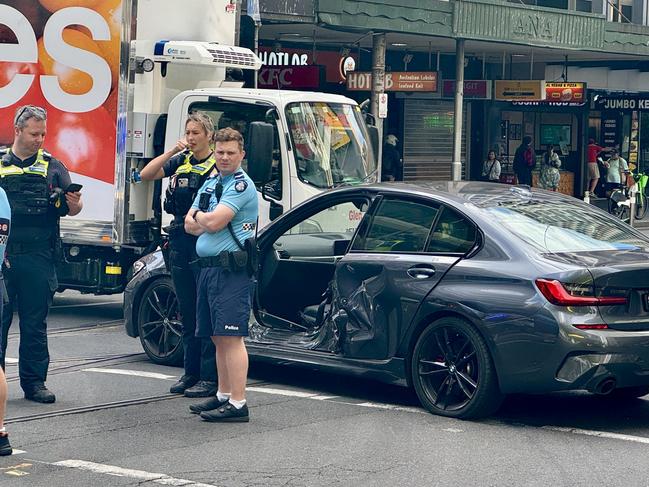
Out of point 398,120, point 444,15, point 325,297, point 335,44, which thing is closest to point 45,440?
point 325,297

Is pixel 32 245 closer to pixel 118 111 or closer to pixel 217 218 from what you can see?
pixel 217 218

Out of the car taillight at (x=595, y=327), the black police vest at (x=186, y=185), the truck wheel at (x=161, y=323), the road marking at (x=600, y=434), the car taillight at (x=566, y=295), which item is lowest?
the road marking at (x=600, y=434)

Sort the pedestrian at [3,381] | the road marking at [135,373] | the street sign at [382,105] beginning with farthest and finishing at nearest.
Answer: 1. the street sign at [382,105]
2. the road marking at [135,373]
3. the pedestrian at [3,381]

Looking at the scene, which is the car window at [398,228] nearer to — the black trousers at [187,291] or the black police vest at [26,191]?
the black trousers at [187,291]

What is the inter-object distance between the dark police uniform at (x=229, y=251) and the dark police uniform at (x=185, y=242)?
740 mm

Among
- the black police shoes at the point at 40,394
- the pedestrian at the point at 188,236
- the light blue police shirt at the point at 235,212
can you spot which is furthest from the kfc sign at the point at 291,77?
the light blue police shirt at the point at 235,212

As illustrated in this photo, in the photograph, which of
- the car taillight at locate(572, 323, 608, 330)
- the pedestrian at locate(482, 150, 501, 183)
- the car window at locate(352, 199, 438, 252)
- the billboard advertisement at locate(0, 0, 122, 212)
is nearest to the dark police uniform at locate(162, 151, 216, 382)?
the car window at locate(352, 199, 438, 252)

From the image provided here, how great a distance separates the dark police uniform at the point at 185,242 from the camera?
8.85m

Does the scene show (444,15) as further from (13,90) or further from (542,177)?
(13,90)

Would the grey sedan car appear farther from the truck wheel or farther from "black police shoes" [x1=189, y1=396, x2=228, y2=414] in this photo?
"black police shoes" [x1=189, y1=396, x2=228, y2=414]

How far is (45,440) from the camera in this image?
24.4 ft

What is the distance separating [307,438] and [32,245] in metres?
2.35

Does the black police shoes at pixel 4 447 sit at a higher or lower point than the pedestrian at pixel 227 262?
lower

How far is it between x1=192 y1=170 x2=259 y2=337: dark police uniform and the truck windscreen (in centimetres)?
435
